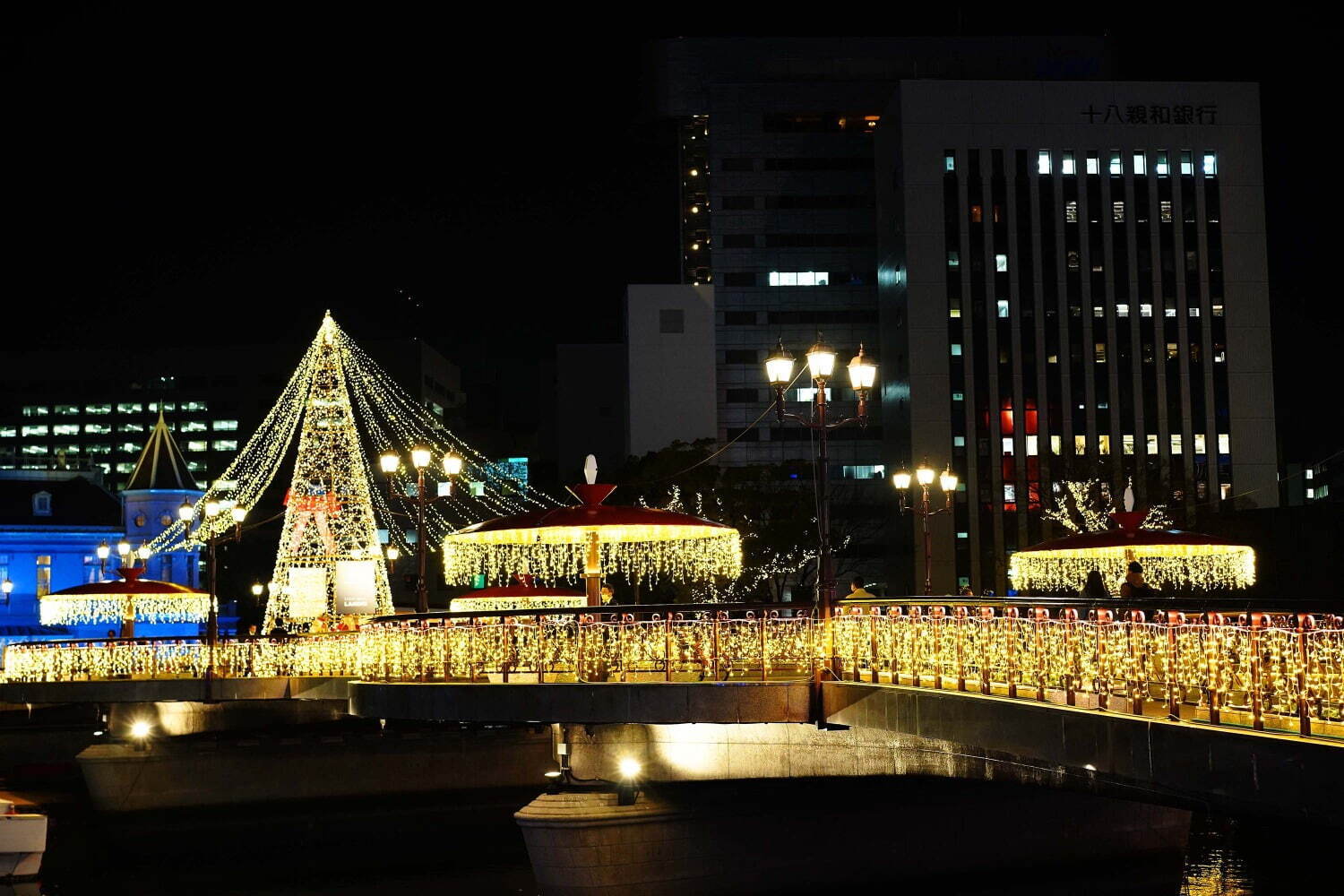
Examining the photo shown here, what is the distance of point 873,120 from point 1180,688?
318 feet

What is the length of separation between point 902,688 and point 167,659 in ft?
69.5

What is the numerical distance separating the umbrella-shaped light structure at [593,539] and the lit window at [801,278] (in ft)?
248

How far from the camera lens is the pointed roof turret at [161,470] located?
94875 millimetres

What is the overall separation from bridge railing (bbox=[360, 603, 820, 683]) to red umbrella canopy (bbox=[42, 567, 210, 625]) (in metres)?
15.1

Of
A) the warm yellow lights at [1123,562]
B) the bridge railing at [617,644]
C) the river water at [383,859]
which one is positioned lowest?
the river water at [383,859]

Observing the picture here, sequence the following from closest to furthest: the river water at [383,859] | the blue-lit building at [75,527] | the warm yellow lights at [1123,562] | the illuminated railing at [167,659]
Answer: the warm yellow lights at [1123,562], the river water at [383,859], the illuminated railing at [167,659], the blue-lit building at [75,527]

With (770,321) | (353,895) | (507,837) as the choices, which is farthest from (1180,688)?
(770,321)

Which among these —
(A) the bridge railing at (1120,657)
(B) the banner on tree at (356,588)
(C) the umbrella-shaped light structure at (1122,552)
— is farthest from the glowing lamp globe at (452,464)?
(A) the bridge railing at (1120,657)

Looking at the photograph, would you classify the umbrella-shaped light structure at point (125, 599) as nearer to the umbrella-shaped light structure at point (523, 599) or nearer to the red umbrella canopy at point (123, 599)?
the red umbrella canopy at point (123, 599)

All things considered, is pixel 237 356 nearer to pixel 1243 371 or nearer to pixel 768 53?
pixel 768 53

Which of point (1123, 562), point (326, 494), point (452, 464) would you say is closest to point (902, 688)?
point (452, 464)

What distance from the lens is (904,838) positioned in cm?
2858

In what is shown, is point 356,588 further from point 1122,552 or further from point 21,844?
point 1122,552

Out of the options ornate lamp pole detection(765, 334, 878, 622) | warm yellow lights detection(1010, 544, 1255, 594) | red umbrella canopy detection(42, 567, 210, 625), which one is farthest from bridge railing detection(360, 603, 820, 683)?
red umbrella canopy detection(42, 567, 210, 625)
